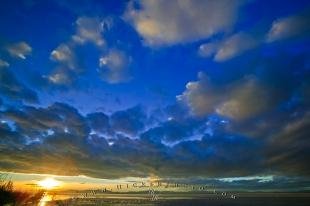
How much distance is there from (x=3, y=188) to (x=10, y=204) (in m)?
2.64

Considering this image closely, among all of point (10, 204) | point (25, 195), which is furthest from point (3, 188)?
point (25, 195)

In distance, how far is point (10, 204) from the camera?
161 feet

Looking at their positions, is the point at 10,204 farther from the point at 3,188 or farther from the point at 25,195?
the point at 25,195

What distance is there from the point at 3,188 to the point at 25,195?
22129mm

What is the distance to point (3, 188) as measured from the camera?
49281mm

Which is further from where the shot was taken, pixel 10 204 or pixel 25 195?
pixel 25 195

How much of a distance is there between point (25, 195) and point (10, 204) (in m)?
21.9

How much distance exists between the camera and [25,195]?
6975cm

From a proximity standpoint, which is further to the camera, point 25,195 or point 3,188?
point 25,195
